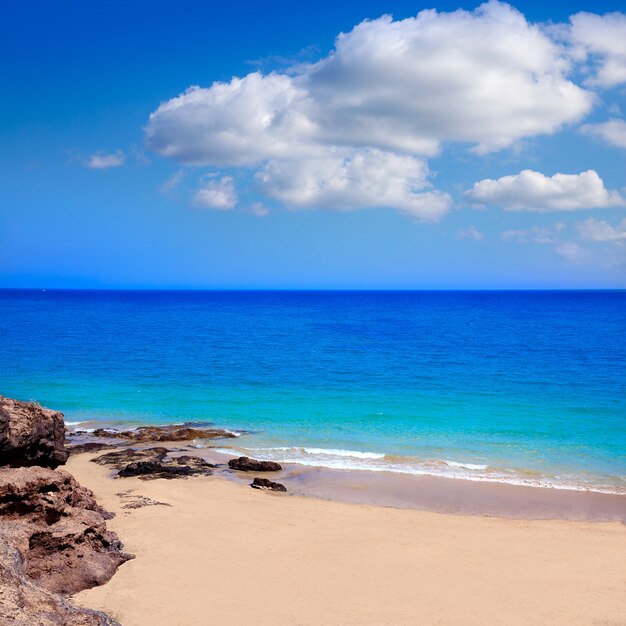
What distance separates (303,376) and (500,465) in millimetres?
20950

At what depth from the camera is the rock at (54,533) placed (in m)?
10.1

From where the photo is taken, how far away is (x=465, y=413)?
30.4 metres

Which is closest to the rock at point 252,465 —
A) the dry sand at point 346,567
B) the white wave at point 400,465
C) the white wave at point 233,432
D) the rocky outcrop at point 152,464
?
the rocky outcrop at point 152,464

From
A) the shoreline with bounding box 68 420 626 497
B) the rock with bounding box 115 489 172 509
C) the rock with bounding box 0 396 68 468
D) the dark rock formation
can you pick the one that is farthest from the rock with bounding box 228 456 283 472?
the rock with bounding box 0 396 68 468

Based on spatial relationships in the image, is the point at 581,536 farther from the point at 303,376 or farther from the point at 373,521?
the point at 303,376

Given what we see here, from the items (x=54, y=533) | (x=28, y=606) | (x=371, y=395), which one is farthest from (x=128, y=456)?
(x=371, y=395)

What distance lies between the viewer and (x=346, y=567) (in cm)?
1215

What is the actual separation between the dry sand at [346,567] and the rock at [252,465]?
3204mm

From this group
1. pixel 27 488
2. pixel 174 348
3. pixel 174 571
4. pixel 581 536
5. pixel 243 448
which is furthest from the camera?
pixel 174 348

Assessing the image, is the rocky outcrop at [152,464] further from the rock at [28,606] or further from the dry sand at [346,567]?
the rock at [28,606]

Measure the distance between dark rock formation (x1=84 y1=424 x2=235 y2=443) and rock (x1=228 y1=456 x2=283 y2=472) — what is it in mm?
5057

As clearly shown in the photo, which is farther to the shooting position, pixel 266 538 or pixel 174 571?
pixel 266 538

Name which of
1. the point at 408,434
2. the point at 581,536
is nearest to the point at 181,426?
the point at 408,434

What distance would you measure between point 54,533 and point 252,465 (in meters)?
10.3
